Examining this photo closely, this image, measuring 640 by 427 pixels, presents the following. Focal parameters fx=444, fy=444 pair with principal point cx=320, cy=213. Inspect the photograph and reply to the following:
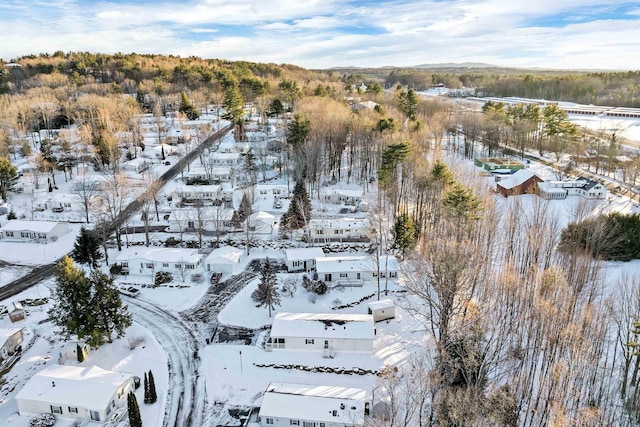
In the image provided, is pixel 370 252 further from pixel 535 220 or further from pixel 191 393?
pixel 191 393

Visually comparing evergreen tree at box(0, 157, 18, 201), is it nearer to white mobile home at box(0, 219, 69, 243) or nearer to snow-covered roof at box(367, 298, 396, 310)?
white mobile home at box(0, 219, 69, 243)

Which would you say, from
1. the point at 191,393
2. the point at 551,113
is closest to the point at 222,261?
the point at 191,393

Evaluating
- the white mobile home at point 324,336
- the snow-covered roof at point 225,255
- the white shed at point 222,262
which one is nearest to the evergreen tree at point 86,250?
the white shed at point 222,262

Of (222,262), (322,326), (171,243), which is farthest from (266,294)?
(171,243)

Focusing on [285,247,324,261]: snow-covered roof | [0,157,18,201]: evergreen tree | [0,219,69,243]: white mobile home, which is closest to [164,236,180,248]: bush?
[0,219,69,243]: white mobile home

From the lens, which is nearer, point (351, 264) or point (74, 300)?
point (74, 300)

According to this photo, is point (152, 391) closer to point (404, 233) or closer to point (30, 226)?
point (404, 233)

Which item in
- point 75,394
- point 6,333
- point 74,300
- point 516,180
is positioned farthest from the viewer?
point 516,180
